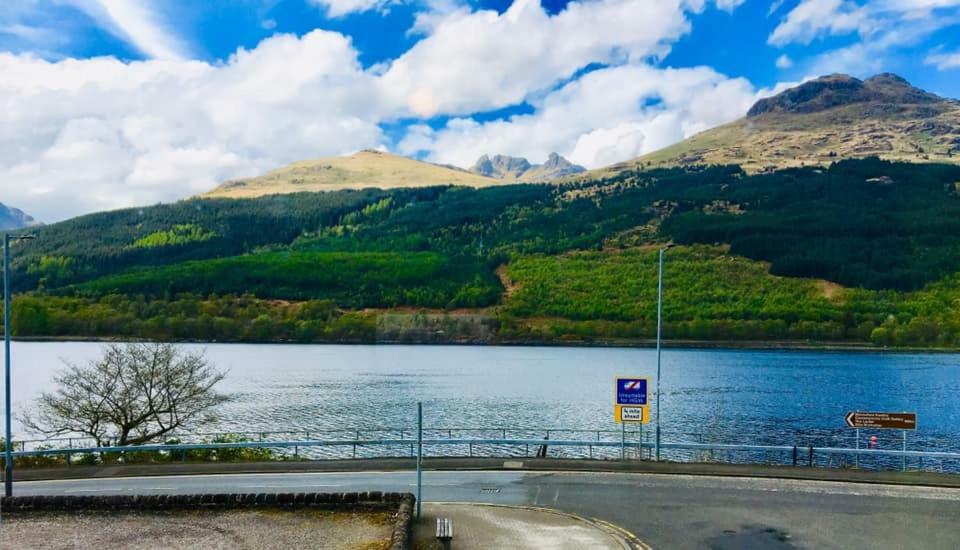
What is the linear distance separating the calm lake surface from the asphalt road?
19.7 meters

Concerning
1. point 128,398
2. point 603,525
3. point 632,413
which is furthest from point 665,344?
point 603,525

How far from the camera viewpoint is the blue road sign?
3048 cm

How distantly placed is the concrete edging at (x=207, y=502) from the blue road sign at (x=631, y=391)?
442 inches

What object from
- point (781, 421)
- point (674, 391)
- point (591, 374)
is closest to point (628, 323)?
point (591, 374)

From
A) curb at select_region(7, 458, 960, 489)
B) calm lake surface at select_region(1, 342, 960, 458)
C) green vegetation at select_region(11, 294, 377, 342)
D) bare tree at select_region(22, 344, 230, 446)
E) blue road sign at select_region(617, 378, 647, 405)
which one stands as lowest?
calm lake surface at select_region(1, 342, 960, 458)

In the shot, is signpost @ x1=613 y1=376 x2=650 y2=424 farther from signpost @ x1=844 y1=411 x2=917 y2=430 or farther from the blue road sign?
signpost @ x1=844 y1=411 x2=917 y2=430

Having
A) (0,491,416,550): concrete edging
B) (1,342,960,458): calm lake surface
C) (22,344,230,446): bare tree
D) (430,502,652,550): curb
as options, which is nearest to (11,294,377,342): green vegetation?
(1,342,960,458): calm lake surface

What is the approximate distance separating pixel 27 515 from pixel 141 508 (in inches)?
117

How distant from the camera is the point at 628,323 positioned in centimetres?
17338

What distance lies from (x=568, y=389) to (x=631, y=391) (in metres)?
68.5

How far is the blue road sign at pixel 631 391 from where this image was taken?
100 feet

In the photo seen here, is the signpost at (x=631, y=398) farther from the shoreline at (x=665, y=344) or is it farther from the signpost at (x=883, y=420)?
the shoreline at (x=665, y=344)

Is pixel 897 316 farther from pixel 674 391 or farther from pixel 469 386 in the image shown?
pixel 469 386

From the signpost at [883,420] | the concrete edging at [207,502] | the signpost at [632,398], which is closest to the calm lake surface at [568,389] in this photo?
the signpost at [883,420]
